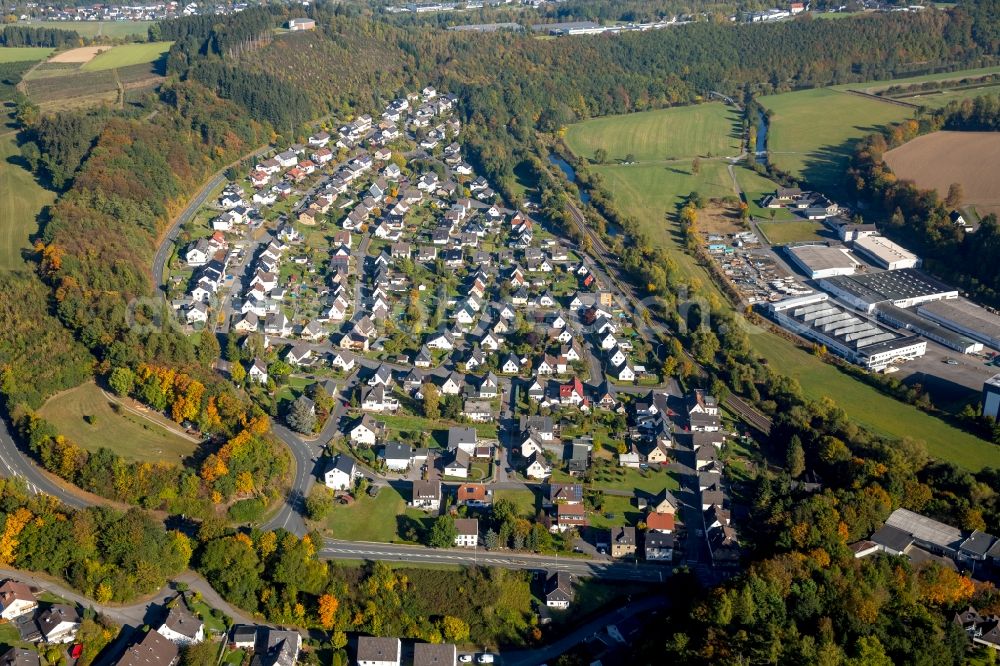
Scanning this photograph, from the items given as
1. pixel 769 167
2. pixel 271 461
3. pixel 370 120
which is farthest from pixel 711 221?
pixel 271 461

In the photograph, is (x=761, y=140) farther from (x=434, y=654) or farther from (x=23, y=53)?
(x=23, y=53)

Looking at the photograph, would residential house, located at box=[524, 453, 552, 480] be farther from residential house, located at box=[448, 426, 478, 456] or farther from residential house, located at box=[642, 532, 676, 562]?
residential house, located at box=[642, 532, 676, 562]

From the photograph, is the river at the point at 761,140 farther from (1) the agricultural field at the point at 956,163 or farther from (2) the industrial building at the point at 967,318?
(2) the industrial building at the point at 967,318

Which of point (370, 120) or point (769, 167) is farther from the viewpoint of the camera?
point (370, 120)

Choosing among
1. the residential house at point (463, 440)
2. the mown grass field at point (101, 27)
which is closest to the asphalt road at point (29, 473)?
the residential house at point (463, 440)

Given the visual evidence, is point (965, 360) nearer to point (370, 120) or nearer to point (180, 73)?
point (370, 120)

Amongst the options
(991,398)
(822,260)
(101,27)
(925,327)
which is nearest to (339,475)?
(991,398)

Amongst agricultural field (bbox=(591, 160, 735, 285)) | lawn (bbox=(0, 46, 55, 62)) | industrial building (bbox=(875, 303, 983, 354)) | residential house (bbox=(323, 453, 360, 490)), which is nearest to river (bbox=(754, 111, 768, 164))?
agricultural field (bbox=(591, 160, 735, 285))
